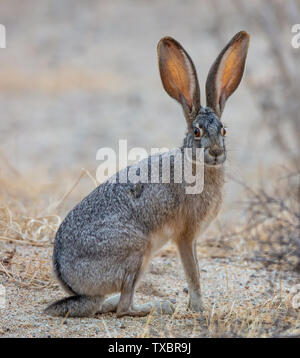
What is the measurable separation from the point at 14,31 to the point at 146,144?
Answer: 750cm

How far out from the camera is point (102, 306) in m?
4.52

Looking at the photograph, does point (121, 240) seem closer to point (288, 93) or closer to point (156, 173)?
point (156, 173)

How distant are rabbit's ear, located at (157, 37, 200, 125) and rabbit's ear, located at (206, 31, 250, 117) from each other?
0.33ft

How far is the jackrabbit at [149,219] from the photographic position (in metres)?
4.23

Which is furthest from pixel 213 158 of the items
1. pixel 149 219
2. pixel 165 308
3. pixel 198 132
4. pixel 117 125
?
pixel 117 125

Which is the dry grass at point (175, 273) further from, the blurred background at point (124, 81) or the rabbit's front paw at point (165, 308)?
the blurred background at point (124, 81)

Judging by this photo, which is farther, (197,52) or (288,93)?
(197,52)

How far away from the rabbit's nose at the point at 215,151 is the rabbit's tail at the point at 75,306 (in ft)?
3.93

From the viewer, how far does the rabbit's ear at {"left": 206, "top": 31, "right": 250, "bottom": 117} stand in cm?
438

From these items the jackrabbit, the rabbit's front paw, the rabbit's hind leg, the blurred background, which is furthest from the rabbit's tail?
the blurred background

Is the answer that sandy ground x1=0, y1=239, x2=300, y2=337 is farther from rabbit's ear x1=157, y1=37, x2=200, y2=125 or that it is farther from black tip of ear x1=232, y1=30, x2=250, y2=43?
black tip of ear x1=232, y1=30, x2=250, y2=43

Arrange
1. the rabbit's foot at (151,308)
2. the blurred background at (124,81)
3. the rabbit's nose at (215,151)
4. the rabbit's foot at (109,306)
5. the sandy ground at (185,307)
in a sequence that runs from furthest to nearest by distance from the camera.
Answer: the blurred background at (124,81)
the rabbit's foot at (109,306)
the rabbit's foot at (151,308)
the rabbit's nose at (215,151)
the sandy ground at (185,307)

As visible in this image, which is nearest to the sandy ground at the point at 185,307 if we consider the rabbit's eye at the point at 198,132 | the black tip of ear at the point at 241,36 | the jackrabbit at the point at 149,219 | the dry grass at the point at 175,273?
the dry grass at the point at 175,273
